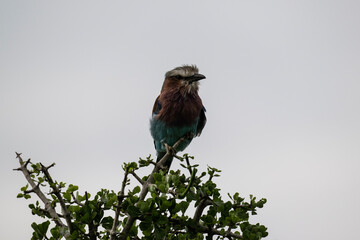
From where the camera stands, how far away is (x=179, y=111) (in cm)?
739

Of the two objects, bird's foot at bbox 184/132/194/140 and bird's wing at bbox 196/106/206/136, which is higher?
bird's wing at bbox 196/106/206/136

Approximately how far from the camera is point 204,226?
164 inches

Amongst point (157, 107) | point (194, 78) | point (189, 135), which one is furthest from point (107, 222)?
point (194, 78)

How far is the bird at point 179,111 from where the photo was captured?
290 inches

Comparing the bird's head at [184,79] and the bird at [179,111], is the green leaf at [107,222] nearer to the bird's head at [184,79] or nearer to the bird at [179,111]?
the bird at [179,111]

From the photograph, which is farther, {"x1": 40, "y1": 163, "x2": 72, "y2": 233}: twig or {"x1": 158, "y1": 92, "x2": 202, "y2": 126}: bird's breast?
{"x1": 158, "y1": 92, "x2": 202, "y2": 126}: bird's breast

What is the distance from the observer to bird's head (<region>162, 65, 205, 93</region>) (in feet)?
24.9

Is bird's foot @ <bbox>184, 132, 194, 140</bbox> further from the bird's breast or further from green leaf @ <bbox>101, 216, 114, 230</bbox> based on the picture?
green leaf @ <bbox>101, 216, 114, 230</bbox>

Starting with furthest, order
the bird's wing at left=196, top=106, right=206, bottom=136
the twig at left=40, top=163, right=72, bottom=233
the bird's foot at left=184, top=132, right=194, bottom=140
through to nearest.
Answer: the bird's wing at left=196, top=106, right=206, bottom=136 → the bird's foot at left=184, top=132, right=194, bottom=140 → the twig at left=40, top=163, right=72, bottom=233

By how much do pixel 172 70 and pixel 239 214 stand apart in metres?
4.20

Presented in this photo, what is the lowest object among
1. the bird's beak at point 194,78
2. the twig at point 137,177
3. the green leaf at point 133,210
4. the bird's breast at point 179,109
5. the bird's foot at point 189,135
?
the green leaf at point 133,210

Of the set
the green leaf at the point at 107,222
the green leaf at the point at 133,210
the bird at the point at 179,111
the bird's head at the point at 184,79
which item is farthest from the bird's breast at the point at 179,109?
the green leaf at the point at 133,210

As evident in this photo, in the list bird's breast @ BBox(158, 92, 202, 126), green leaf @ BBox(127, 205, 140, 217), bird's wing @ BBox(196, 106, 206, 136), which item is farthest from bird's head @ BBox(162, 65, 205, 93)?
green leaf @ BBox(127, 205, 140, 217)

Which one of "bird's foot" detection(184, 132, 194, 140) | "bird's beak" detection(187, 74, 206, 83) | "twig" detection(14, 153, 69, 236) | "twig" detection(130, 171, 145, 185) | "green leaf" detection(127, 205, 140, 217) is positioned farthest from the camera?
"bird's beak" detection(187, 74, 206, 83)
